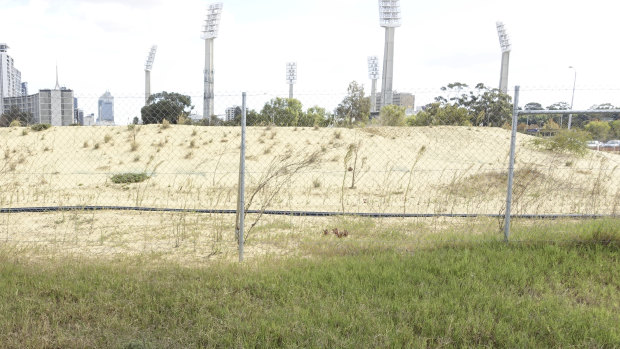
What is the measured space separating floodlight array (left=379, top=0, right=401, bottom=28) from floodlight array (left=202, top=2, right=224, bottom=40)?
23253 millimetres

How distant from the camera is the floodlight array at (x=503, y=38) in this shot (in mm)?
63906

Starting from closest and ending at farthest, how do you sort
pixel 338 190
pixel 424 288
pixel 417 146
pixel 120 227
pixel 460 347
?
pixel 460 347, pixel 424 288, pixel 120 227, pixel 338 190, pixel 417 146

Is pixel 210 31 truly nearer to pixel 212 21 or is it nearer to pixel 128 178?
pixel 212 21

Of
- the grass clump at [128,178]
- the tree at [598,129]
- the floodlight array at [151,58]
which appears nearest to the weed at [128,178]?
→ the grass clump at [128,178]

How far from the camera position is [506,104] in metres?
45.5

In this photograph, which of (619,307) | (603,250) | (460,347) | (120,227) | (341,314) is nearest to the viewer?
(460,347)

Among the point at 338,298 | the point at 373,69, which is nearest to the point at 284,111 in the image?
the point at 373,69

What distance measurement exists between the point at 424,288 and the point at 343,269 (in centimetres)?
100

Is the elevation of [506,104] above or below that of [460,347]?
above

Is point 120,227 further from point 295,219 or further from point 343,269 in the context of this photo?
point 343,269

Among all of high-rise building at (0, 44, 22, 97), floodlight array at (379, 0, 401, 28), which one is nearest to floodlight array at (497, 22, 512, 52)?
floodlight array at (379, 0, 401, 28)

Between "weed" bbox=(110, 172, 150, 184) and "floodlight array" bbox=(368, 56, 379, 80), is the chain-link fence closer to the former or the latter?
"weed" bbox=(110, 172, 150, 184)

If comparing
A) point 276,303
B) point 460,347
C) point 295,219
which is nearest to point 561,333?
point 460,347

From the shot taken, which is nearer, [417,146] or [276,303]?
[276,303]
